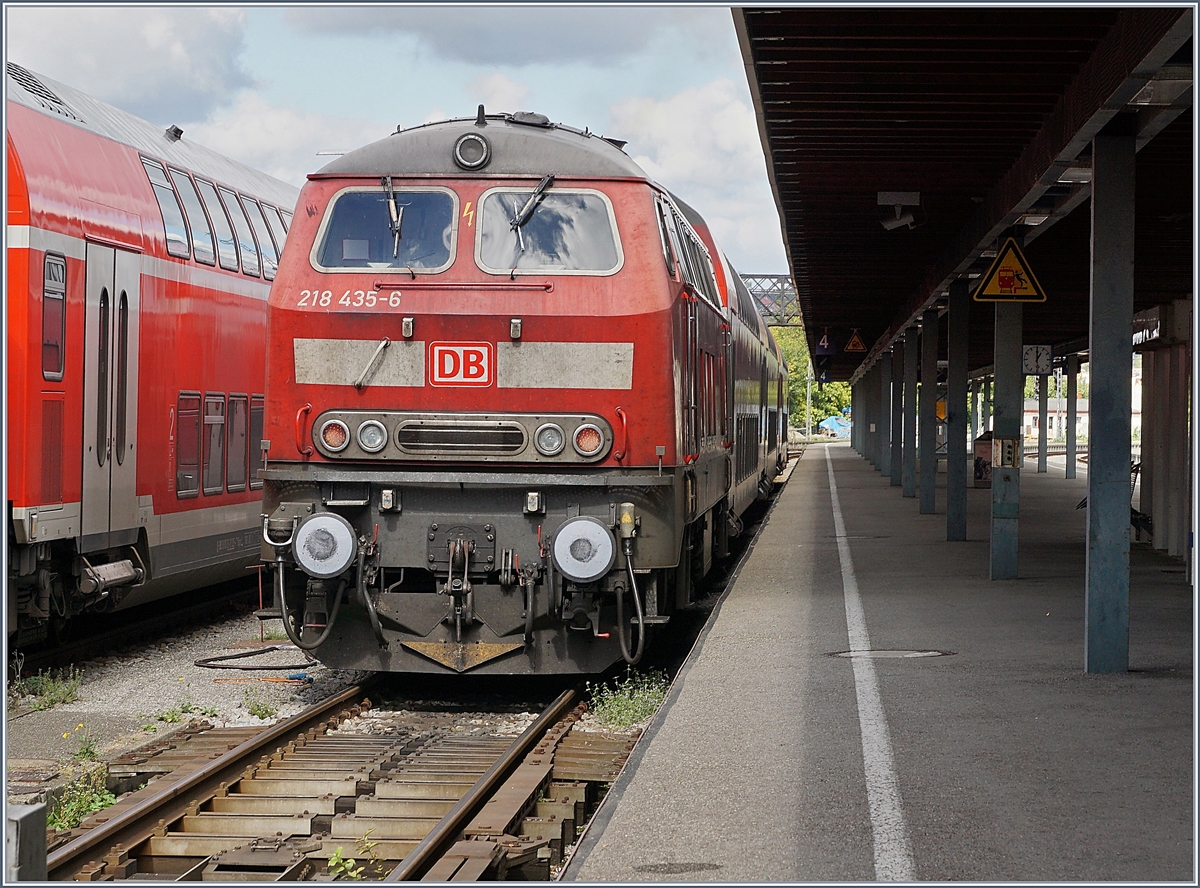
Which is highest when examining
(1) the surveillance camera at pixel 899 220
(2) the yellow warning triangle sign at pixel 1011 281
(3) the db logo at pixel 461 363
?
(1) the surveillance camera at pixel 899 220

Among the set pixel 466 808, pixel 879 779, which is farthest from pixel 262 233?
pixel 879 779

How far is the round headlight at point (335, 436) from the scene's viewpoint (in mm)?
8602

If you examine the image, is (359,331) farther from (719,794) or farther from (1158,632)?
(1158,632)

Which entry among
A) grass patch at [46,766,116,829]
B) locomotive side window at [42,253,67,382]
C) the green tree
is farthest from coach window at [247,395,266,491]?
the green tree

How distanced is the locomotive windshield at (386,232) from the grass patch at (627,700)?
2.99m

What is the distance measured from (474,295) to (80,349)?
300 cm

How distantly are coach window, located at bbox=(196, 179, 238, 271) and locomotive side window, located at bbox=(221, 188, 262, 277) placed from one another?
18cm

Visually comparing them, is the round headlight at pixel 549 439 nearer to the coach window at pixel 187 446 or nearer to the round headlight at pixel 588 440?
Result: the round headlight at pixel 588 440

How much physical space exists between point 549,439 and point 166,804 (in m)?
3.14

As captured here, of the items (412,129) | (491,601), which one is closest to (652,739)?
(491,601)

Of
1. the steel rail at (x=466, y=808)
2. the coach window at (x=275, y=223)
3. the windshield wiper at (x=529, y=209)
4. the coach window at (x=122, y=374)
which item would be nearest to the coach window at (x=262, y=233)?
the coach window at (x=275, y=223)

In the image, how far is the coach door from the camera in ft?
32.4

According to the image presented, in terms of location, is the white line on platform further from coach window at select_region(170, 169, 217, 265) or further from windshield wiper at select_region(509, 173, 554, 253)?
coach window at select_region(170, 169, 217, 265)

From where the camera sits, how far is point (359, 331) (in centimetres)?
867
